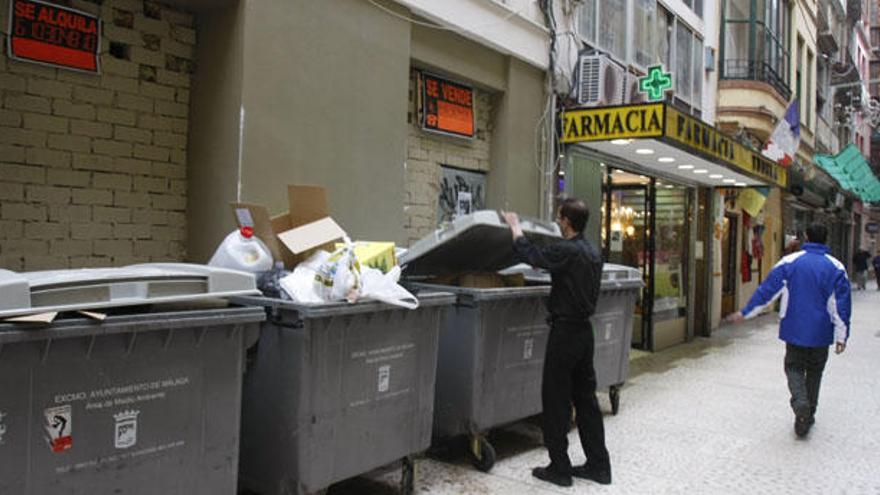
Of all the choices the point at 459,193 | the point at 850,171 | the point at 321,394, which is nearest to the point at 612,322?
the point at 459,193

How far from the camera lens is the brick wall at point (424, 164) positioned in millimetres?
7293

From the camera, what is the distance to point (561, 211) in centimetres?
495

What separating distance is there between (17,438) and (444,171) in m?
5.56

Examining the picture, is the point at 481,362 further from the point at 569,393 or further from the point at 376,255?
the point at 376,255

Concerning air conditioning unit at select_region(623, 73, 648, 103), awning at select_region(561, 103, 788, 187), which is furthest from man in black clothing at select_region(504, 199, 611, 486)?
air conditioning unit at select_region(623, 73, 648, 103)

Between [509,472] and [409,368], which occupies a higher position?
[409,368]

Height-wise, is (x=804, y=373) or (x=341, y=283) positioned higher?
(x=341, y=283)

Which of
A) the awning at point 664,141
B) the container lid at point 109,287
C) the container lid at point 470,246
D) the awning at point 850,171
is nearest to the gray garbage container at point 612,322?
the container lid at point 470,246

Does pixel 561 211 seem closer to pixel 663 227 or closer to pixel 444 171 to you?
pixel 444 171

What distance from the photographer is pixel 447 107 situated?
7699mm

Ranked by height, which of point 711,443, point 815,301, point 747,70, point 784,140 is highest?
point 747,70

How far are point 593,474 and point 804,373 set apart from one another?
2.65 metres

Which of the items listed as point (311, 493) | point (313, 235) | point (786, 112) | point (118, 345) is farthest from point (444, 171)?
point (786, 112)

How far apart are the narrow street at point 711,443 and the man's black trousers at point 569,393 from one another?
247mm
